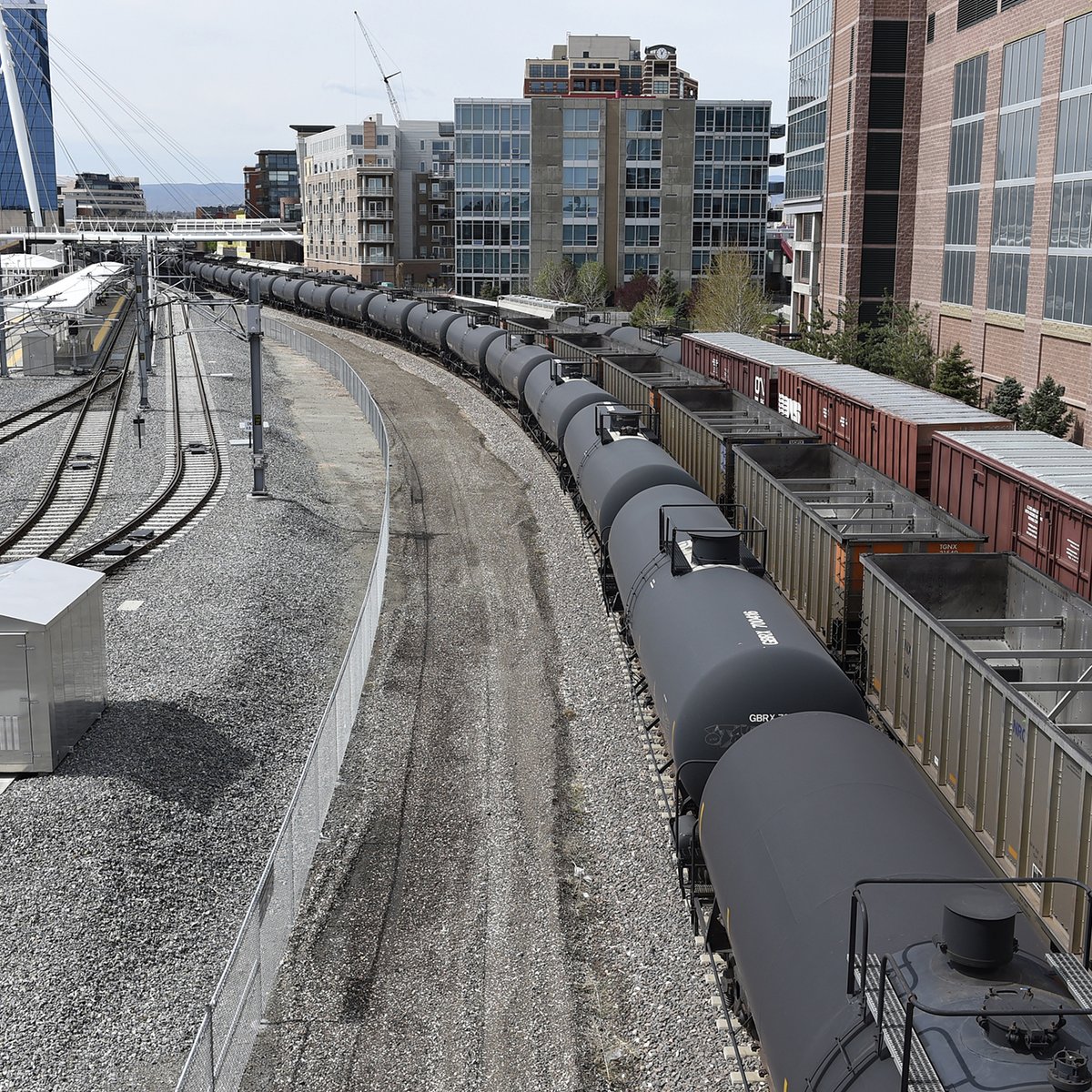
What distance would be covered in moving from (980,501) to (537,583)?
11779 mm

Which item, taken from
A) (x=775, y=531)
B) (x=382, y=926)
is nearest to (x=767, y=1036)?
(x=382, y=926)

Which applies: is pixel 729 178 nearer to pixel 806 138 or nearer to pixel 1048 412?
pixel 806 138

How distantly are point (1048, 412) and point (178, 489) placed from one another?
29813 millimetres

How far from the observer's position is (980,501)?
20.7 meters

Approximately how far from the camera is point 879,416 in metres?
26.0

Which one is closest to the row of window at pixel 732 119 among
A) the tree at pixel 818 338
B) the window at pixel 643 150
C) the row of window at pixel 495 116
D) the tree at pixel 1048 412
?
the window at pixel 643 150

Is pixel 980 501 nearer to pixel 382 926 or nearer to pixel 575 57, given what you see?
pixel 382 926

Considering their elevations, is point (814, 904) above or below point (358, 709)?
above

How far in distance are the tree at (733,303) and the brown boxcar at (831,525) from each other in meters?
53.4

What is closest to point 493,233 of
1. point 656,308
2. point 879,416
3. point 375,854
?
point 656,308

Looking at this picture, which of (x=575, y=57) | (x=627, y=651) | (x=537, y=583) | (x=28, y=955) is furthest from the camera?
(x=575, y=57)

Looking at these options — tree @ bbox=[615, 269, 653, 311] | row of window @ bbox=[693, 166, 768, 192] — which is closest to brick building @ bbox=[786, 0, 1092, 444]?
tree @ bbox=[615, 269, 653, 311]

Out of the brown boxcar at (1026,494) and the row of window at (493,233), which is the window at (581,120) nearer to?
the row of window at (493,233)

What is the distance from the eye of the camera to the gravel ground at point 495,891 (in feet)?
41.6
